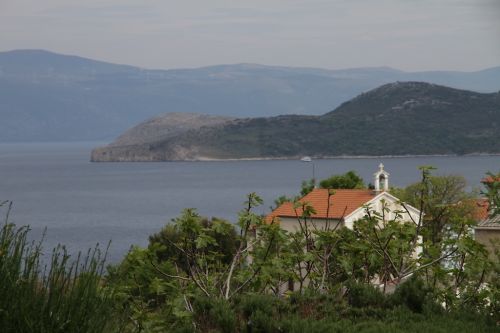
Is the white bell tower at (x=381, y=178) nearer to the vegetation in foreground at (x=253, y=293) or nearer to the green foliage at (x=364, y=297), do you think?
the vegetation in foreground at (x=253, y=293)

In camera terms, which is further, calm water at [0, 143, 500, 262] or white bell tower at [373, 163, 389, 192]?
calm water at [0, 143, 500, 262]

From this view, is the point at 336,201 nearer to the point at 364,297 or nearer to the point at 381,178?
the point at 381,178

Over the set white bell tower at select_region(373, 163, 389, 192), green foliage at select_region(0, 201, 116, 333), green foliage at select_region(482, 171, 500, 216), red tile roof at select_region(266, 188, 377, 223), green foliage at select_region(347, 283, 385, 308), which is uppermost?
green foliage at select_region(482, 171, 500, 216)

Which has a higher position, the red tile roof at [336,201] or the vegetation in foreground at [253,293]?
the vegetation in foreground at [253,293]

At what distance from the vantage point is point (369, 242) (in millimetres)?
12336

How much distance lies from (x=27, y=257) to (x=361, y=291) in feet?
16.2

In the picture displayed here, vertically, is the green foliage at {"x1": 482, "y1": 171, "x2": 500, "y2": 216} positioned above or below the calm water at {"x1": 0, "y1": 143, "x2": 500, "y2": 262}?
above

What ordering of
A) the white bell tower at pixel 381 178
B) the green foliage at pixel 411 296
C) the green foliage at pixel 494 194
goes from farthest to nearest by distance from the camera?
the white bell tower at pixel 381 178
the green foliage at pixel 411 296
the green foliage at pixel 494 194

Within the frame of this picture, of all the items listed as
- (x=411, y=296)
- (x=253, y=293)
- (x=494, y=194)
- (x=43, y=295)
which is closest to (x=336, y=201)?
(x=253, y=293)

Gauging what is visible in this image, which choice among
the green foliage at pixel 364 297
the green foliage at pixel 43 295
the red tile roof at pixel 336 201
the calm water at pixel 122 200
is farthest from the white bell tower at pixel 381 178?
the green foliage at pixel 43 295

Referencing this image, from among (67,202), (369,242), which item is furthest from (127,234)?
(369,242)

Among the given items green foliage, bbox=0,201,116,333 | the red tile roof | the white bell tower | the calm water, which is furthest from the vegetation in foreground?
the calm water

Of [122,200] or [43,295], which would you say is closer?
[43,295]

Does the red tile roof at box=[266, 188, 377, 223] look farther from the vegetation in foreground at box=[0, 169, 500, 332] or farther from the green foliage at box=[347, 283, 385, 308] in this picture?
the green foliage at box=[347, 283, 385, 308]
